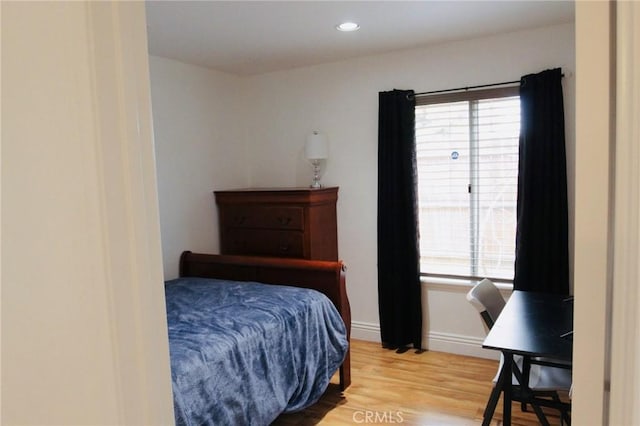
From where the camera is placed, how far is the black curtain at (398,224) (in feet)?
12.1

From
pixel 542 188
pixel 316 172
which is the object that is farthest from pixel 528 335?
pixel 316 172

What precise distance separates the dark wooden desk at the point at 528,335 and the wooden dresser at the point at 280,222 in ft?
5.44

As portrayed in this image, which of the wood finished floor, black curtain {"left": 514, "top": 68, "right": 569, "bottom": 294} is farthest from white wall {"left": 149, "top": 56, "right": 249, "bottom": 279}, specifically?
black curtain {"left": 514, "top": 68, "right": 569, "bottom": 294}

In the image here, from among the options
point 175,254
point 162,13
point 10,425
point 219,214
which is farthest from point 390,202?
point 10,425

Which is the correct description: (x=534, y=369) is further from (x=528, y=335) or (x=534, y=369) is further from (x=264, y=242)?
(x=264, y=242)

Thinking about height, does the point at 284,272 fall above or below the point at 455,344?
above

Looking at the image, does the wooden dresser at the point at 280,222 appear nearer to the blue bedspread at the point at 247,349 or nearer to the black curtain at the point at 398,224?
the black curtain at the point at 398,224

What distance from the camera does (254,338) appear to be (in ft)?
7.77

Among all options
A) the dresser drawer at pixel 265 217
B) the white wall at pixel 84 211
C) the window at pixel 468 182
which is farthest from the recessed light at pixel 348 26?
the white wall at pixel 84 211

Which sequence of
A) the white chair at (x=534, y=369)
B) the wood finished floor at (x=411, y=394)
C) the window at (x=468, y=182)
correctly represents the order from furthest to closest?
the window at (x=468, y=182) → the wood finished floor at (x=411, y=394) → the white chair at (x=534, y=369)

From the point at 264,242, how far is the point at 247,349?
64.3 inches

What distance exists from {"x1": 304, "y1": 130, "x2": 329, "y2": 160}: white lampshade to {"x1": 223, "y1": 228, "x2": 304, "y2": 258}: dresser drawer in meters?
0.70

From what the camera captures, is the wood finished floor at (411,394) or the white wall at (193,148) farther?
the white wall at (193,148)

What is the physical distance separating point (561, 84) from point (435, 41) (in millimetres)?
926
